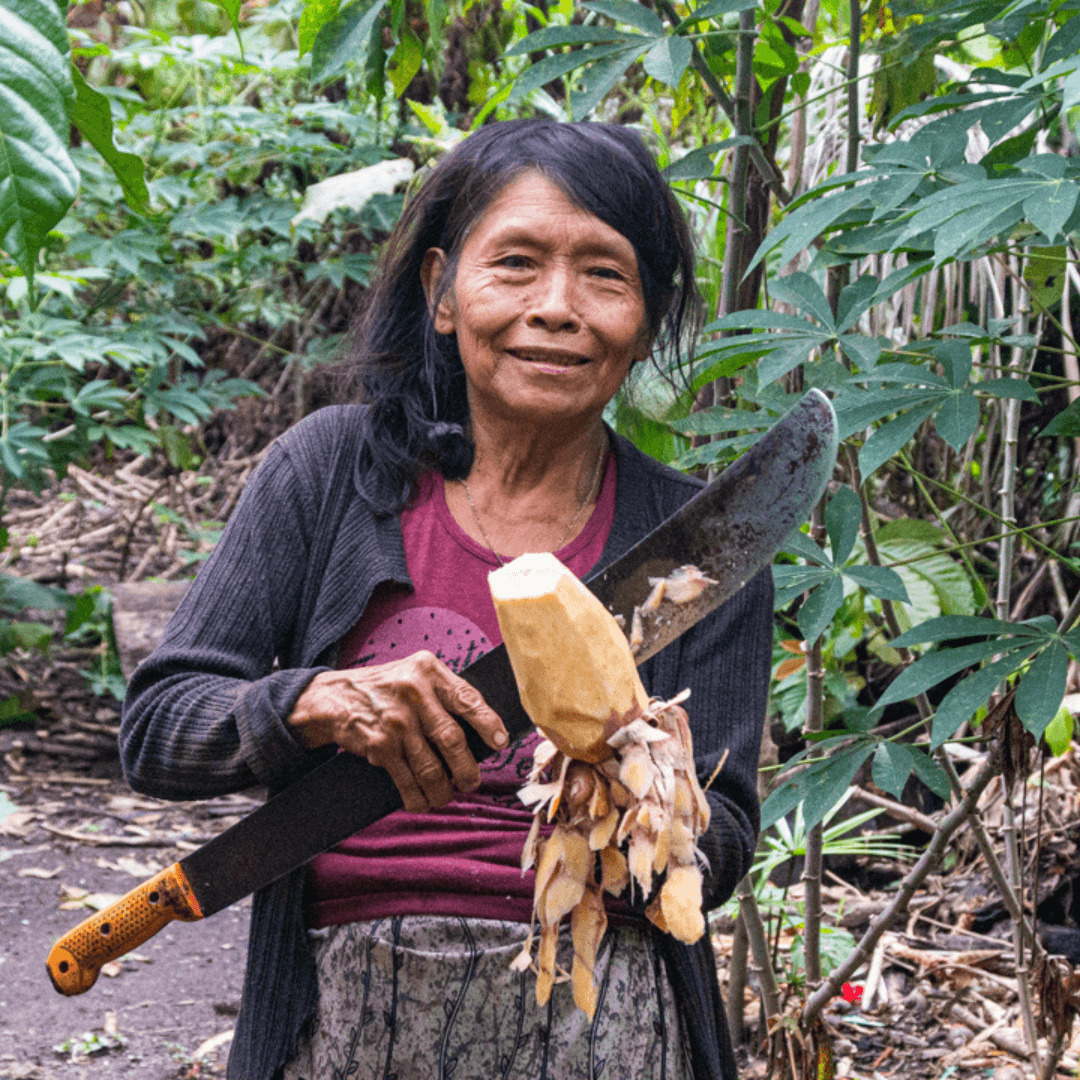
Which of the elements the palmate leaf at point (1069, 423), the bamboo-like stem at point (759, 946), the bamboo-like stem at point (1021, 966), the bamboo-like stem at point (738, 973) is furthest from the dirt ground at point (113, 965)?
the palmate leaf at point (1069, 423)

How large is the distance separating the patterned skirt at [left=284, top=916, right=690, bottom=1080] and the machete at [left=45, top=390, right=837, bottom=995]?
0.44 feet

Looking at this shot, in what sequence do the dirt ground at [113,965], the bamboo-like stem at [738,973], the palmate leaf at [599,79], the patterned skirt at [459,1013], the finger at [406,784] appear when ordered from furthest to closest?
the dirt ground at [113,965]
the bamboo-like stem at [738,973]
the palmate leaf at [599,79]
the patterned skirt at [459,1013]
the finger at [406,784]

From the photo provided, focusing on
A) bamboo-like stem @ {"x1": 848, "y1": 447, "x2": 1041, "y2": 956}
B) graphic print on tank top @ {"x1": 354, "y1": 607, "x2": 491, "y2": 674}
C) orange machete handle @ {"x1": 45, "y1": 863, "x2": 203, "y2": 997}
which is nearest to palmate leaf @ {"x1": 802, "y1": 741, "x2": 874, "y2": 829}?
bamboo-like stem @ {"x1": 848, "y1": 447, "x2": 1041, "y2": 956}

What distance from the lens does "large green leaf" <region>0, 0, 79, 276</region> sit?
0.70m

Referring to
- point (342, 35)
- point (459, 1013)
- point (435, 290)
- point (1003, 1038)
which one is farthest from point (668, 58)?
point (1003, 1038)

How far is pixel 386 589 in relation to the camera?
123cm

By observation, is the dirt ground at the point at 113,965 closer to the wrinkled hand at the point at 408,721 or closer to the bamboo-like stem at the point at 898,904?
the wrinkled hand at the point at 408,721

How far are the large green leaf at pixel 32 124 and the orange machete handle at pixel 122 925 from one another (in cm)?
65

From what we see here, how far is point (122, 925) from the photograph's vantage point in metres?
1.15

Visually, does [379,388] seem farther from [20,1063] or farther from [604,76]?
[20,1063]

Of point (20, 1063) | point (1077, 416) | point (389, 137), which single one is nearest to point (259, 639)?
point (1077, 416)

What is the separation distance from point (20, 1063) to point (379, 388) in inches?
65.5

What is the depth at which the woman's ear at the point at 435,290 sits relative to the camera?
134 cm

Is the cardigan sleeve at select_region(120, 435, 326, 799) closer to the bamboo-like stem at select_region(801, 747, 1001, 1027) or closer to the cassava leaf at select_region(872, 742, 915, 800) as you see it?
the cassava leaf at select_region(872, 742, 915, 800)
